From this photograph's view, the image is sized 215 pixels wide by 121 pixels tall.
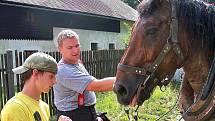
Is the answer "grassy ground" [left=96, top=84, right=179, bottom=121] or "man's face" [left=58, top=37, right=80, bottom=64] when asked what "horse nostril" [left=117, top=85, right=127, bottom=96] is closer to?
"man's face" [left=58, top=37, right=80, bottom=64]

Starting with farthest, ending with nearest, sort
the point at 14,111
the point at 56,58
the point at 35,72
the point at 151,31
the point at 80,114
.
A: the point at 56,58 → the point at 80,114 → the point at 151,31 → the point at 35,72 → the point at 14,111

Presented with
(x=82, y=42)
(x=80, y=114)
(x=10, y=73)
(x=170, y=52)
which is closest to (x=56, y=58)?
(x=10, y=73)

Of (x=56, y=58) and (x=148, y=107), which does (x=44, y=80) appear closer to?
(x=148, y=107)

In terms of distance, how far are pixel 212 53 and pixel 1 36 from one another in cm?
1201

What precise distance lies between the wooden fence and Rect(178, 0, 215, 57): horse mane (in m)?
3.11

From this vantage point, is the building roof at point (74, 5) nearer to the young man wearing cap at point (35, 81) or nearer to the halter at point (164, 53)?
the young man wearing cap at point (35, 81)

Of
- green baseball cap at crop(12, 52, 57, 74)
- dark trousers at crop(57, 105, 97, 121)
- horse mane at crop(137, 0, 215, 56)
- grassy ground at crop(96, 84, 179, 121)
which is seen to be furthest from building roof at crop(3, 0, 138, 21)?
horse mane at crop(137, 0, 215, 56)

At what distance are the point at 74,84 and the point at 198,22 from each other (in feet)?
4.14

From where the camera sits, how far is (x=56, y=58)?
8516mm

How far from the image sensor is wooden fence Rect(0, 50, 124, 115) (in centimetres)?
689

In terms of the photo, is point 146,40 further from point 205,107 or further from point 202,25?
point 205,107

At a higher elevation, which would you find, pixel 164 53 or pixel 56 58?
pixel 164 53

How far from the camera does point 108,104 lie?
7926 millimetres

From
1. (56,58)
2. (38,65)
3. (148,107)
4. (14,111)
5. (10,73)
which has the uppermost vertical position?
(38,65)
